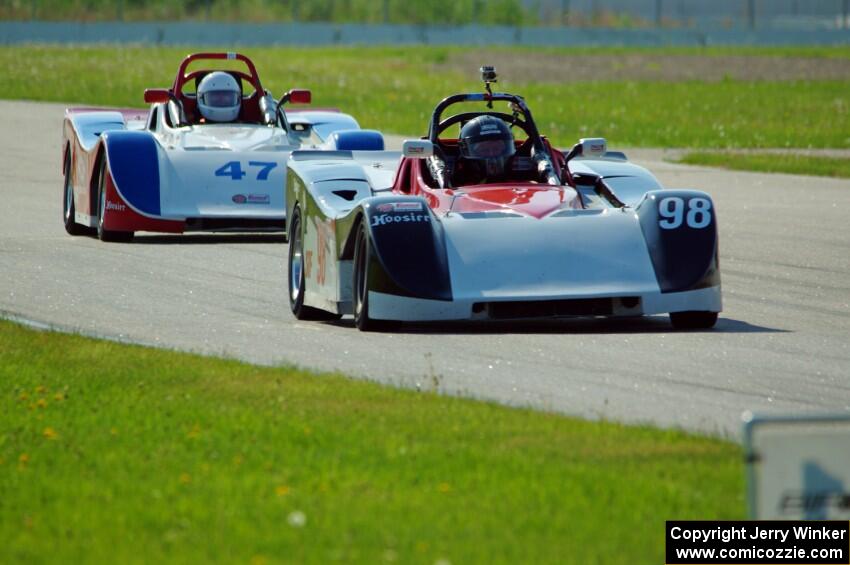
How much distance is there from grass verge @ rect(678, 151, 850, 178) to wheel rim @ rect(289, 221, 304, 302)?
13.7 metres

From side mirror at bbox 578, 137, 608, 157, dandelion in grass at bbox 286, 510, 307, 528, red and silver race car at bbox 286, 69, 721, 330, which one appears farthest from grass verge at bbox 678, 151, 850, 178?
dandelion in grass at bbox 286, 510, 307, 528

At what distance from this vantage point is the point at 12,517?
238 inches

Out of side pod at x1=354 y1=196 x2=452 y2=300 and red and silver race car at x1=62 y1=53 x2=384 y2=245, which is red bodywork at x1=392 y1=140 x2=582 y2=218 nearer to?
side pod at x1=354 y1=196 x2=452 y2=300

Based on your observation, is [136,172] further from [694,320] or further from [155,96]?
[694,320]

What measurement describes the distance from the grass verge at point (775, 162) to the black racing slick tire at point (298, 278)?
44.8 ft

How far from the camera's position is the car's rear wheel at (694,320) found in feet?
34.7

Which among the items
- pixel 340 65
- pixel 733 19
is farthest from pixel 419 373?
pixel 733 19

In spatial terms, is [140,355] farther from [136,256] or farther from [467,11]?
[467,11]

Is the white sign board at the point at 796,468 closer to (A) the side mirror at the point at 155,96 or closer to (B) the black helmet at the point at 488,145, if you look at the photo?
(B) the black helmet at the point at 488,145

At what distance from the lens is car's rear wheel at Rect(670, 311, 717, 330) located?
10.6 metres

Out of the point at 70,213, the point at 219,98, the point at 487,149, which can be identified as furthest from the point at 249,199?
the point at 487,149

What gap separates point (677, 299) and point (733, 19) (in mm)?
84827

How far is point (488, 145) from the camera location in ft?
38.9

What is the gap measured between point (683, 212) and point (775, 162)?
53.1 ft
